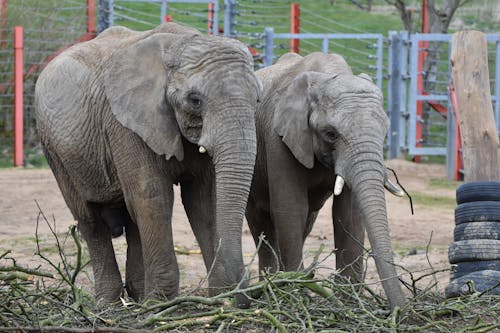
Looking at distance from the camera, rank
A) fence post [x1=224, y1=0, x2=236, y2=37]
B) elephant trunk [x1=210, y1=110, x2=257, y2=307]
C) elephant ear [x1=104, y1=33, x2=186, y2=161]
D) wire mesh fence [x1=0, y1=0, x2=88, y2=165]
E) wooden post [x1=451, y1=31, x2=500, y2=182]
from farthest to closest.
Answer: fence post [x1=224, y1=0, x2=236, y2=37]
wire mesh fence [x1=0, y1=0, x2=88, y2=165]
wooden post [x1=451, y1=31, x2=500, y2=182]
elephant ear [x1=104, y1=33, x2=186, y2=161]
elephant trunk [x1=210, y1=110, x2=257, y2=307]

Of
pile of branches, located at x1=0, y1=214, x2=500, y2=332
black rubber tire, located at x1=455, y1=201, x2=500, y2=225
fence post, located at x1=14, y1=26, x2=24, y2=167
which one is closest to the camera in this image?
pile of branches, located at x1=0, y1=214, x2=500, y2=332

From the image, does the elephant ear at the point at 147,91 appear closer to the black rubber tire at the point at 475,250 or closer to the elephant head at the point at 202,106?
the elephant head at the point at 202,106

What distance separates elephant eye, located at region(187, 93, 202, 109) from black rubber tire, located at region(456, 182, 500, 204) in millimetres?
2079

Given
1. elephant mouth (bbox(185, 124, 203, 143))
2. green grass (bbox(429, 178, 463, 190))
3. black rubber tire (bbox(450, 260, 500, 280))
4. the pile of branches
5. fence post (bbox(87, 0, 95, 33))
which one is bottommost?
green grass (bbox(429, 178, 463, 190))

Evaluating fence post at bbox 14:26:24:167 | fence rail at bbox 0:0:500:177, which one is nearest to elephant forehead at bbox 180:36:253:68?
fence post at bbox 14:26:24:167

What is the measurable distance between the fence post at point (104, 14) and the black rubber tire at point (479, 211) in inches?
439

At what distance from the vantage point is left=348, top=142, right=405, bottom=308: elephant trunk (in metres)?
6.41

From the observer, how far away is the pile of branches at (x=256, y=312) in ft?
19.5

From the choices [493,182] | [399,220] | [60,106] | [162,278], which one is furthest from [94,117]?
[399,220]

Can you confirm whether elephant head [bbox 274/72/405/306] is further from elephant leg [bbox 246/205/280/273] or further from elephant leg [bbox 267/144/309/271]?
elephant leg [bbox 246/205/280/273]

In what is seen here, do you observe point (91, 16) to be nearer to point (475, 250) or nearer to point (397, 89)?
point (397, 89)

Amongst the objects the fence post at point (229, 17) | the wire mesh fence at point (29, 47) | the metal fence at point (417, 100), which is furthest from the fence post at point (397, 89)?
the wire mesh fence at point (29, 47)

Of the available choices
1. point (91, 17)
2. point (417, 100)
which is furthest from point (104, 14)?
point (417, 100)

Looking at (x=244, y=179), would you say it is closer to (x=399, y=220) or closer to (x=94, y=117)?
(x=94, y=117)
